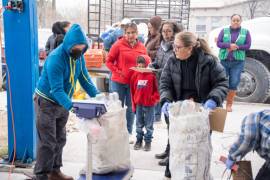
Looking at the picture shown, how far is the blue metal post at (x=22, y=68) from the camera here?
4.02m

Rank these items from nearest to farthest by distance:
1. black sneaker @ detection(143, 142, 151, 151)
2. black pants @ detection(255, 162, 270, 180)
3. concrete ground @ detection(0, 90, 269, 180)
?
1. black pants @ detection(255, 162, 270, 180)
2. concrete ground @ detection(0, 90, 269, 180)
3. black sneaker @ detection(143, 142, 151, 151)

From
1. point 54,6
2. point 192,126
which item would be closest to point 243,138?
point 192,126

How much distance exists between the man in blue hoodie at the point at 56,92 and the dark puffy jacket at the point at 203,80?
2.37 ft

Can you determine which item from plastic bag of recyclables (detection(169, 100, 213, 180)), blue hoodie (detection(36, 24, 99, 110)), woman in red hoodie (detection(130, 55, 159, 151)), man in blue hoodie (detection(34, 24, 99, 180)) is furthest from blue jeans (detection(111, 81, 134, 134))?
plastic bag of recyclables (detection(169, 100, 213, 180))

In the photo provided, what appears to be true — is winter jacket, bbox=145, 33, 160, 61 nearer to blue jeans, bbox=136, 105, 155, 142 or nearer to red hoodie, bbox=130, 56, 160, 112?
red hoodie, bbox=130, 56, 160, 112

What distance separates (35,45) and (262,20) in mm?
5218

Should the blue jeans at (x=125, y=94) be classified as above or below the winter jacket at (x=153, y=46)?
below

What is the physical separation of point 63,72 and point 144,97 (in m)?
1.55

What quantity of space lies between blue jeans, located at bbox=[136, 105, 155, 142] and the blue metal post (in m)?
1.32

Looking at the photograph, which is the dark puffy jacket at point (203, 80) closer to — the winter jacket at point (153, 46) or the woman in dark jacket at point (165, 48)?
Answer: the woman in dark jacket at point (165, 48)

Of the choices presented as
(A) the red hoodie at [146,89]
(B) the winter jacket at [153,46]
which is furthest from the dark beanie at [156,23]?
(A) the red hoodie at [146,89]

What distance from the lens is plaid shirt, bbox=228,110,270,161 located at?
2.43 metres

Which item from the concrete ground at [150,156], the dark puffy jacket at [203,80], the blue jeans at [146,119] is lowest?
the concrete ground at [150,156]

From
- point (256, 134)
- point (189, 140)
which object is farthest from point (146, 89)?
point (256, 134)
